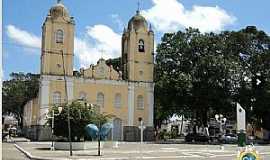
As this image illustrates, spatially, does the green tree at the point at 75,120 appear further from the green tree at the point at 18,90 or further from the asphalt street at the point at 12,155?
the green tree at the point at 18,90

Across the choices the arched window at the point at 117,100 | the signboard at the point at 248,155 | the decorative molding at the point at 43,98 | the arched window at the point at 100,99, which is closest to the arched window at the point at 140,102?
the arched window at the point at 117,100

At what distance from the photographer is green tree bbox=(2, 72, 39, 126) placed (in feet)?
305

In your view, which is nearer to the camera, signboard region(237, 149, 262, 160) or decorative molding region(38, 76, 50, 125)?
signboard region(237, 149, 262, 160)

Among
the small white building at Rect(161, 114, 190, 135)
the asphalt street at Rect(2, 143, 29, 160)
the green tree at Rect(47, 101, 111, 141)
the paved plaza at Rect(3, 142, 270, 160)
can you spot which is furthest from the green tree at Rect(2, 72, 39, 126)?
the asphalt street at Rect(2, 143, 29, 160)

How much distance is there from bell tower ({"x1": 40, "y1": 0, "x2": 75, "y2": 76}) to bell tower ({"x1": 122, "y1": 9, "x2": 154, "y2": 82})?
8.29m

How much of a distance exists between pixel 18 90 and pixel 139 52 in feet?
126

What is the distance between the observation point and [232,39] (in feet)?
204

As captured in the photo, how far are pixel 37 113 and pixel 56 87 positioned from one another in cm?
485

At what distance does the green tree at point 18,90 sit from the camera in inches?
3654

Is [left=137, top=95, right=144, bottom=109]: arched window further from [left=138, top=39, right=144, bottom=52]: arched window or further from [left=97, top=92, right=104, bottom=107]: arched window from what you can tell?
[left=138, top=39, right=144, bottom=52]: arched window

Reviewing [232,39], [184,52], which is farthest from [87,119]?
[232,39]

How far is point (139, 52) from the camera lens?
65.2 metres

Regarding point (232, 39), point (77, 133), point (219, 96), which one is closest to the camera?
point (77, 133)

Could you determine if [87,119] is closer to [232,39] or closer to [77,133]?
[77,133]
